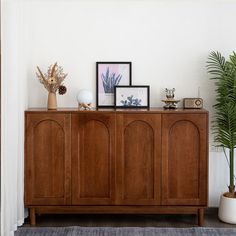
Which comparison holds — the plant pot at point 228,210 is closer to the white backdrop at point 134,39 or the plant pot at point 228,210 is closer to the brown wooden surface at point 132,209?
the brown wooden surface at point 132,209

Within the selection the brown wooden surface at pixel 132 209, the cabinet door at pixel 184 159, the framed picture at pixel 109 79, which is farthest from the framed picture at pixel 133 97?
the brown wooden surface at pixel 132 209

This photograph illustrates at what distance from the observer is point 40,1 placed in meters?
5.08

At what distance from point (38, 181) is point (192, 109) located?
1641 mm

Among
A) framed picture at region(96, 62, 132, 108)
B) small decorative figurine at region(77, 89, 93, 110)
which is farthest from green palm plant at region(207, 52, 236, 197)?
small decorative figurine at region(77, 89, 93, 110)

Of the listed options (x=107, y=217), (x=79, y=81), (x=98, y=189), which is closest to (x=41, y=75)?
(x=79, y=81)

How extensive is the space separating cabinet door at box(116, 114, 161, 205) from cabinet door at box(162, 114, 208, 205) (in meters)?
0.08

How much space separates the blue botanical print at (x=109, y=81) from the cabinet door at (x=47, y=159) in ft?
2.03

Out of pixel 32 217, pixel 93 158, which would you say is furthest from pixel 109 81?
pixel 32 217

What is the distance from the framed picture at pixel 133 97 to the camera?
506 cm

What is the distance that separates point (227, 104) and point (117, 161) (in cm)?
118

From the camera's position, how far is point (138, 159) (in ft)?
15.7

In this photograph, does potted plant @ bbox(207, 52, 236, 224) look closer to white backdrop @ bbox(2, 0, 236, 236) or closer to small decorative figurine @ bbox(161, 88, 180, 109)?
white backdrop @ bbox(2, 0, 236, 236)

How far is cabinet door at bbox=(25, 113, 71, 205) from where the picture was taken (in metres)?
4.76

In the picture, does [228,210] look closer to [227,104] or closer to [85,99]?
[227,104]
